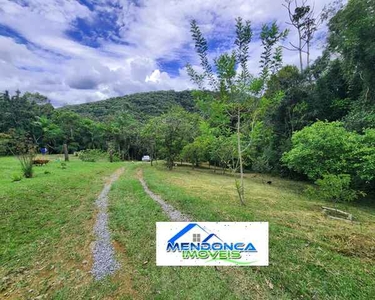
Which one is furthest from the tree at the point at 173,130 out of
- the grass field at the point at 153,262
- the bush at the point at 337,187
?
the grass field at the point at 153,262

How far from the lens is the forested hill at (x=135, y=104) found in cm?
6334

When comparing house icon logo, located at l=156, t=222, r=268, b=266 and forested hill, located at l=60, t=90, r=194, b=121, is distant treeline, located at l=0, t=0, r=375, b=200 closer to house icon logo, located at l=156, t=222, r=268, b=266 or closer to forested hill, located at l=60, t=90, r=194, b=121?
house icon logo, located at l=156, t=222, r=268, b=266

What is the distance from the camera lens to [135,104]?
7075 cm

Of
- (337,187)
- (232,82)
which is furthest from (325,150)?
(232,82)

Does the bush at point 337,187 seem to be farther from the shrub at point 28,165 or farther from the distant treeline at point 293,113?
the shrub at point 28,165

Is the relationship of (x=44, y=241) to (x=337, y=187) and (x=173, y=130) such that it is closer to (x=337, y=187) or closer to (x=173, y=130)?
(x=337, y=187)

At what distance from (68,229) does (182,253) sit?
4223 mm

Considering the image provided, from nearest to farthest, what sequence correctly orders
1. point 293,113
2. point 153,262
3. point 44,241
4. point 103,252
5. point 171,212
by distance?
point 153,262 < point 103,252 < point 44,241 < point 171,212 < point 293,113

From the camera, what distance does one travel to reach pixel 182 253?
3689 mm

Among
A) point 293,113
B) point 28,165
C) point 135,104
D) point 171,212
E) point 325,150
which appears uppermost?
point 135,104

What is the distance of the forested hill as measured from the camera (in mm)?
63344

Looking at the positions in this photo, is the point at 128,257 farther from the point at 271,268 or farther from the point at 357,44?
the point at 357,44

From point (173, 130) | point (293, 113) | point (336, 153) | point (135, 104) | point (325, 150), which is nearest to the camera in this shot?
point (336, 153)

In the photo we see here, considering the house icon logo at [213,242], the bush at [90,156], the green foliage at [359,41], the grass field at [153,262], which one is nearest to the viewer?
the grass field at [153,262]
